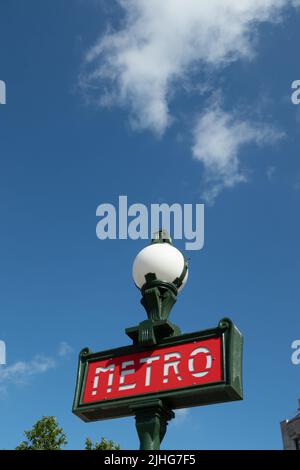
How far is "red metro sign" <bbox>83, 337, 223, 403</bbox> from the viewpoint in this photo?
167 inches

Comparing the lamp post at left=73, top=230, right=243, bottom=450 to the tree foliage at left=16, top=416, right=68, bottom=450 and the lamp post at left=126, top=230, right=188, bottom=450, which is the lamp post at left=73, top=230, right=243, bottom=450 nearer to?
the lamp post at left=126, top=230, right=188, bottom=450

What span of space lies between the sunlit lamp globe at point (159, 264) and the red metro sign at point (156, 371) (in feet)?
2.79

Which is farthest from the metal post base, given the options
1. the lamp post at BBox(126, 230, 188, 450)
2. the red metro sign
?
the red metro sign

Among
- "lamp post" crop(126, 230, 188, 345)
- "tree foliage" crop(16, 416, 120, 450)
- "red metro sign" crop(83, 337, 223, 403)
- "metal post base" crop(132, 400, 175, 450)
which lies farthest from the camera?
"tree foliage" crop(16, 416, 120, 450)

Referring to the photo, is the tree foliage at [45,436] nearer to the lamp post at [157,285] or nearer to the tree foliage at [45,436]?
the tree foliage at [45,436]

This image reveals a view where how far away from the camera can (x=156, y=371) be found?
4465 mm

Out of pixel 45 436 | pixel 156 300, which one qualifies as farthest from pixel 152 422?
pixel 45 436

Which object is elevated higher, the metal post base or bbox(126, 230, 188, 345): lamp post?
bbox(126, 230, 188, 345): lamp post

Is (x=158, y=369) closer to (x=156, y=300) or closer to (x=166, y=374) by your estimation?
(x=166, y=374)

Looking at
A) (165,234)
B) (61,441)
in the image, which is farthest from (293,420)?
(165,234)

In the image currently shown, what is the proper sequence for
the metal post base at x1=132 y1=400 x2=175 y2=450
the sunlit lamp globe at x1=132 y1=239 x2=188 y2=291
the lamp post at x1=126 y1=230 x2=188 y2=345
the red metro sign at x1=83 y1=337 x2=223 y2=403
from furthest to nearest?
1. the sunlit lamp globe at x1=132 y1=239 x2=188 y2=291
2. the lamp post at x1=126 y1=230 x2=188 y2=345
3. the red metro sign at x1=83 y1=337 x2=223 y2=403
4. the metal post base at x1=132 y1=400 x2=175 y2=450

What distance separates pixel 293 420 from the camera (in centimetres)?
3416

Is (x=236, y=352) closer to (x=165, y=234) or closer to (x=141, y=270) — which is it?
(x=141, y=270)
